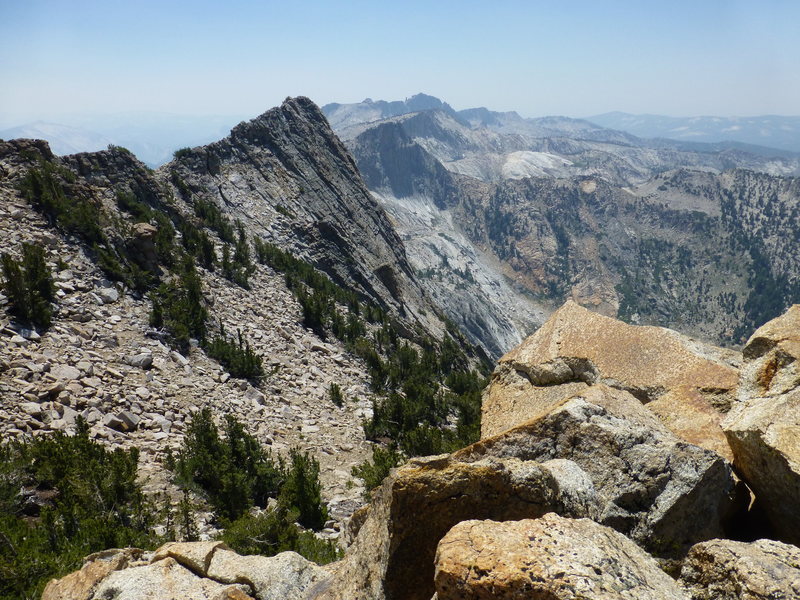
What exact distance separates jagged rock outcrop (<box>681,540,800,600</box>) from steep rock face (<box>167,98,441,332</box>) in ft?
175

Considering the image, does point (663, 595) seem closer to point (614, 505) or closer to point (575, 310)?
point (614, 505)

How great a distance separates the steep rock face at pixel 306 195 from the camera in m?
56.8

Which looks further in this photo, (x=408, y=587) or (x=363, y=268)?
(x=363, y=268)

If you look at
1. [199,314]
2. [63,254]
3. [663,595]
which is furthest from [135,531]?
[63,254]

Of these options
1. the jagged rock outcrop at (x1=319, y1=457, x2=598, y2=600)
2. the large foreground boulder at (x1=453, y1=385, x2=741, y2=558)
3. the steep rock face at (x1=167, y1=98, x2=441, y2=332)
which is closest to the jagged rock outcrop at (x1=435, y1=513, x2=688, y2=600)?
the jagged rock outcrop at (x1=319, y1=457, x2=598, y2=600)

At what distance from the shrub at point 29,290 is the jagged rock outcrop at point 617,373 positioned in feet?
67.1

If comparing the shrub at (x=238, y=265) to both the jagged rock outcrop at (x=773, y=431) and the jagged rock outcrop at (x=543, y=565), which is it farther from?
the jagged rock outcrop at (x=543, y=565)

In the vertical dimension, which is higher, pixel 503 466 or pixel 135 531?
pixel 503 466

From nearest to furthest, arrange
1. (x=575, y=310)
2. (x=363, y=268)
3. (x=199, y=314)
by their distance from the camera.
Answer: (x=575, y=310) → (x=199, y=314) → (x=363, y=268)

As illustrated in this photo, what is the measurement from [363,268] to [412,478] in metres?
58.0

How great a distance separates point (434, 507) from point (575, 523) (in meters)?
1.82

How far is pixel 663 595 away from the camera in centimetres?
443

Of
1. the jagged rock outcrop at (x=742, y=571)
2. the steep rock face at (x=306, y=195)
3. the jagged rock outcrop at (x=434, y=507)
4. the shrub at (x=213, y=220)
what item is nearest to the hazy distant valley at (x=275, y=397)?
the jagged rock outcrop at (x=434, y=507)

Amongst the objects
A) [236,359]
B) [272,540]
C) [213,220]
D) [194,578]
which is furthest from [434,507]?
[213,220]
